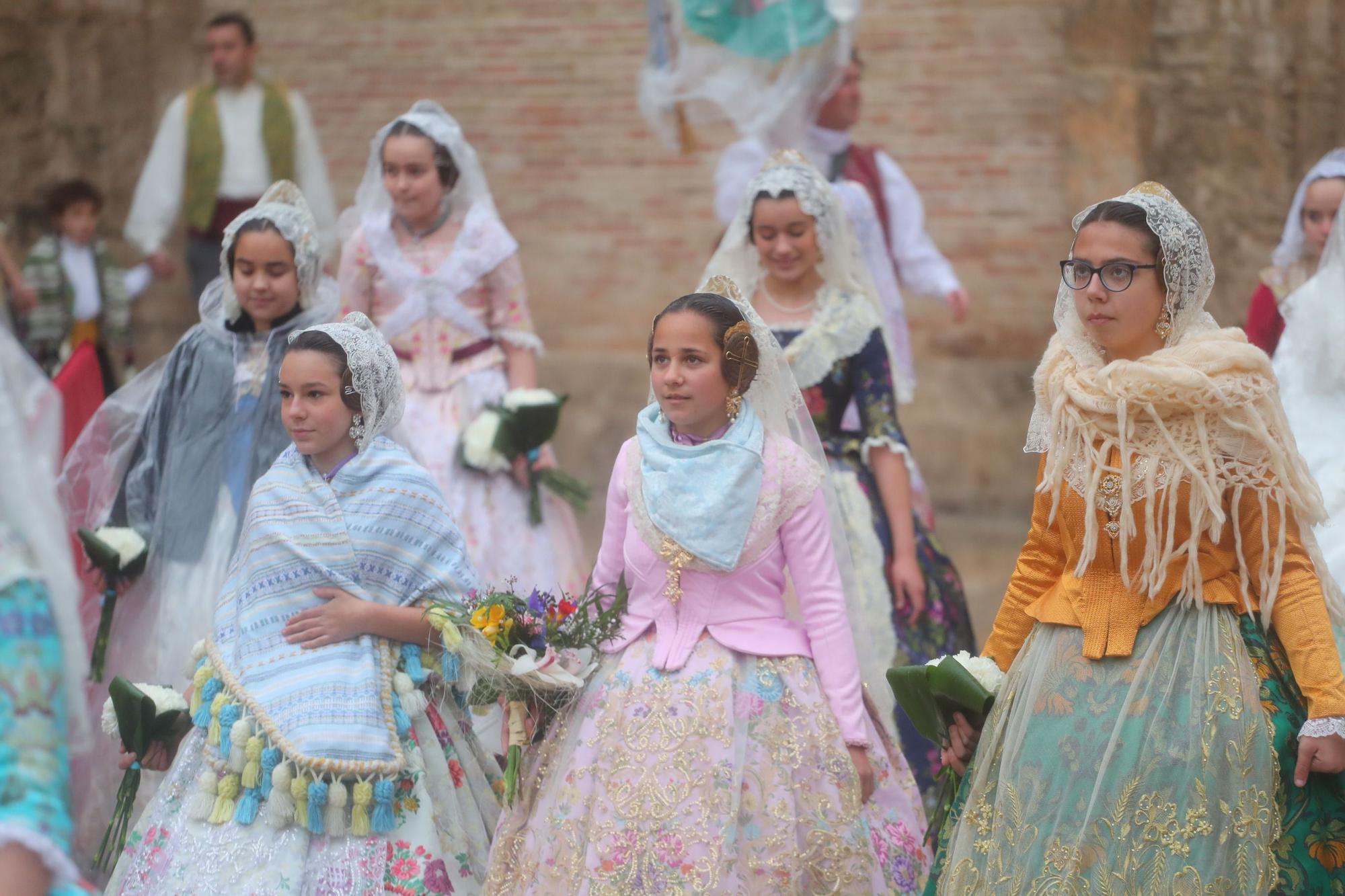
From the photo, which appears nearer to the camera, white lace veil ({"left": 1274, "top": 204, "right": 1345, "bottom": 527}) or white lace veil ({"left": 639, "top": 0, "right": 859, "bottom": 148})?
white lace veil ({"left": 1274, "top": 204, "right": 1345, "bottom": 527})

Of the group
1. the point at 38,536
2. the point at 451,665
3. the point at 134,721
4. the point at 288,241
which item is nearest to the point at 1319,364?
the point at 451,665

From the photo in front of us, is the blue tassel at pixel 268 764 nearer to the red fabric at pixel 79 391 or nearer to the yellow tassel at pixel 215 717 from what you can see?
the yellow tassel at pixel 215 717

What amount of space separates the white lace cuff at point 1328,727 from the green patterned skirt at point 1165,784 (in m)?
0.08

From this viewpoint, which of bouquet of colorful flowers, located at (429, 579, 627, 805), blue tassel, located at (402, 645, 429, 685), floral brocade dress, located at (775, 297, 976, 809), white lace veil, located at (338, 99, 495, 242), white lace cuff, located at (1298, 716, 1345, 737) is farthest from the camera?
white lace veil, located at (338, 99, 495, 242)

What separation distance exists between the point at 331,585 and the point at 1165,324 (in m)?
2.01

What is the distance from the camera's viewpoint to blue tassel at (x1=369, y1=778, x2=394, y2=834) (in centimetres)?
389

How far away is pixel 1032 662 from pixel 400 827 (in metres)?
1.50

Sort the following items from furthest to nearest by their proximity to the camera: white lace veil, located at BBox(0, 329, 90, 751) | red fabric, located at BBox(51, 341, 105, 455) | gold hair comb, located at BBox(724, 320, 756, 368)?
red fabric, located at BBox(51, 341, 105, 455), gold hair comb, located at BBox(724, 320, 756, 368), white lace veil, located at BBox(0, 329, 90, 751)

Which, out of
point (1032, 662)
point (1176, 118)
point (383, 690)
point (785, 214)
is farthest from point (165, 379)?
point (1176, 118)

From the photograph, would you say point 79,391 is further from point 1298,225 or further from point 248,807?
point 1298,225

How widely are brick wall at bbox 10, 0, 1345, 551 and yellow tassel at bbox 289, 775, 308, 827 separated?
234 inches

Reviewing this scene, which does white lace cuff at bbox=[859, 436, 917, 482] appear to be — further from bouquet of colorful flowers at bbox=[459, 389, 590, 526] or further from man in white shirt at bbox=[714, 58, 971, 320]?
man in white shirt at bbox=[714, 58, 971, 320]

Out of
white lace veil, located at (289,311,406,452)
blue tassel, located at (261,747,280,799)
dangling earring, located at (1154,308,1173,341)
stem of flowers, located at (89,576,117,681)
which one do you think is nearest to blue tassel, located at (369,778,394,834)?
blue tassel, located at (261,747,280,799)

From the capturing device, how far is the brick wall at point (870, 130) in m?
10.1
